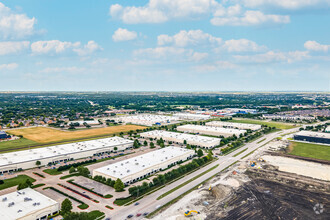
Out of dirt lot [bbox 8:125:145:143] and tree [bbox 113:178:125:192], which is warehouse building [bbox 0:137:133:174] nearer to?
dirt lot [bbox 8:125:145:143]

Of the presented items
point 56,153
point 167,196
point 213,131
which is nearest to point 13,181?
point 56,153

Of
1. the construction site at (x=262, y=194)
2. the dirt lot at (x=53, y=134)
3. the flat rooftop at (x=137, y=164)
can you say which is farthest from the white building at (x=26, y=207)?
the dirt lot at (x=53, y=134)

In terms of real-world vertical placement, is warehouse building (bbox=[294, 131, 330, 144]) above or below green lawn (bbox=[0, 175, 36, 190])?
above

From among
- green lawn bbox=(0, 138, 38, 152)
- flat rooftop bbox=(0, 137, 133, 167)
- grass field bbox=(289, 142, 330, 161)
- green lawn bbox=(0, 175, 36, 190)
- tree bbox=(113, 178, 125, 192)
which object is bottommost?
grass field bbox=(289, 142, 330, 161)

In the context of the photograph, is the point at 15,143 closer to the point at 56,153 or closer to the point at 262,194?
the point at 56,153

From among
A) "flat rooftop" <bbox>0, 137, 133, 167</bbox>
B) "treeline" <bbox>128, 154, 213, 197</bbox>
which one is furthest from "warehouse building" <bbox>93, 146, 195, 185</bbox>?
"flat rooftop" <bbox>0, 137, 133, 167</bbox>

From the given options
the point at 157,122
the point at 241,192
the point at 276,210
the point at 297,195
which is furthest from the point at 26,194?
the point at 157,122

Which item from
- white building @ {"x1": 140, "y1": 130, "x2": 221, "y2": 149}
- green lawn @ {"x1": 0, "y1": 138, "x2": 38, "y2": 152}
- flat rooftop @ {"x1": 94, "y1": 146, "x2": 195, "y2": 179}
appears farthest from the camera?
white building @ {"x1": 140, "y1": 130, "x2": 221, "y2": 149}
